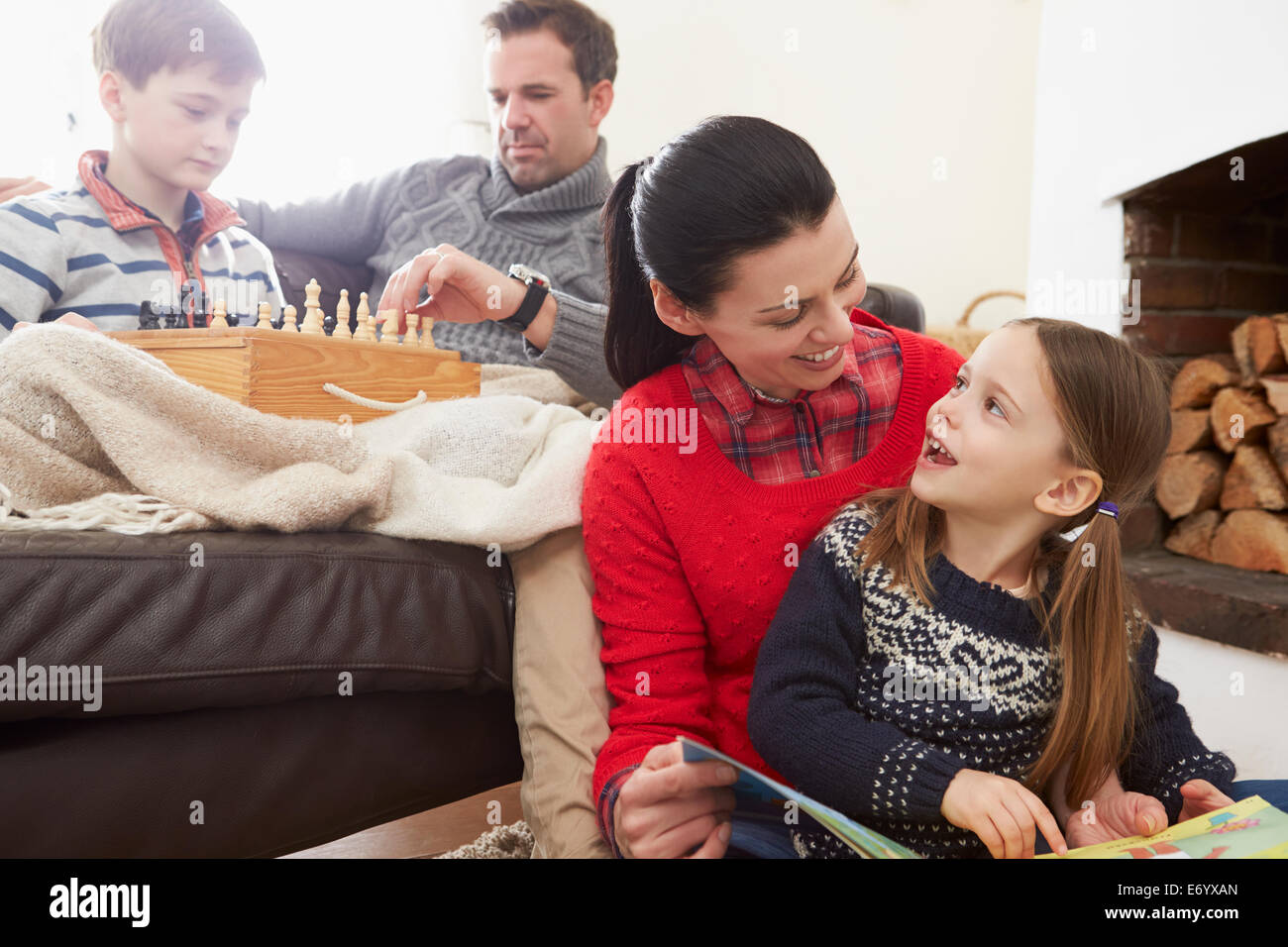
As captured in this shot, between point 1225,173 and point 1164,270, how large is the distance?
0.18m

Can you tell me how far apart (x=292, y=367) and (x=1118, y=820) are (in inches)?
32.8

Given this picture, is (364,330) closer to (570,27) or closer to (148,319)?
(148,319)

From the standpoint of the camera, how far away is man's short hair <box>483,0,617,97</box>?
153 cm

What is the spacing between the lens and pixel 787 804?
0.71m

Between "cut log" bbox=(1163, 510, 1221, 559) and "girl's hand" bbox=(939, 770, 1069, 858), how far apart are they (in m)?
1.24

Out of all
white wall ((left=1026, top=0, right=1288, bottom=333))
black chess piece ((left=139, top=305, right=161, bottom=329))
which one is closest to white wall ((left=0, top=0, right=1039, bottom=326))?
white wall ((left=1026, top=0, right=1288, bottom=333))

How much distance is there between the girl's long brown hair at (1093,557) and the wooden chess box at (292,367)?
0.55 meters

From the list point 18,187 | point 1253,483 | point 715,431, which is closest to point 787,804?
point 715,431

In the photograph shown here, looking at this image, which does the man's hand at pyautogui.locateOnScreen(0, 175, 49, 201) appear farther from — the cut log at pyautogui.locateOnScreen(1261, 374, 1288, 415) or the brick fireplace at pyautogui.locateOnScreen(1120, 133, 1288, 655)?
the cut log at pyautogui.locateOnScreen(1261, 374, 1288, 415)

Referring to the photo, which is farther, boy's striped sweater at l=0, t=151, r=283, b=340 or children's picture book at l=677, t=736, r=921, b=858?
boy's striped sweater at l=0, t=151, r=283, b=340

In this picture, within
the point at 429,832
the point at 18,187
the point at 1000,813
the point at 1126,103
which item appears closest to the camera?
the point at 1000,813

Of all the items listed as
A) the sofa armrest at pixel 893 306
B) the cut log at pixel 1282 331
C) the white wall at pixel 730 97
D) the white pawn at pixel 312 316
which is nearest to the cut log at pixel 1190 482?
the cut log at pixel 1282 331

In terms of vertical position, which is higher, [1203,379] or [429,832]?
[1203,379]

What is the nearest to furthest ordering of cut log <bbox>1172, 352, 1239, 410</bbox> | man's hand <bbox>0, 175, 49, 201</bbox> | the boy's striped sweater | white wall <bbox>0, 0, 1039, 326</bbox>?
1. the boy's striped sweater
2. man's hand <bbox>0, 175, 49, 201</bbox>
3. cut log <bbox>1172, 352, 1239, 410</bbox>
4. white wall <bbox>0, 0, 1039, 326</bbox>
